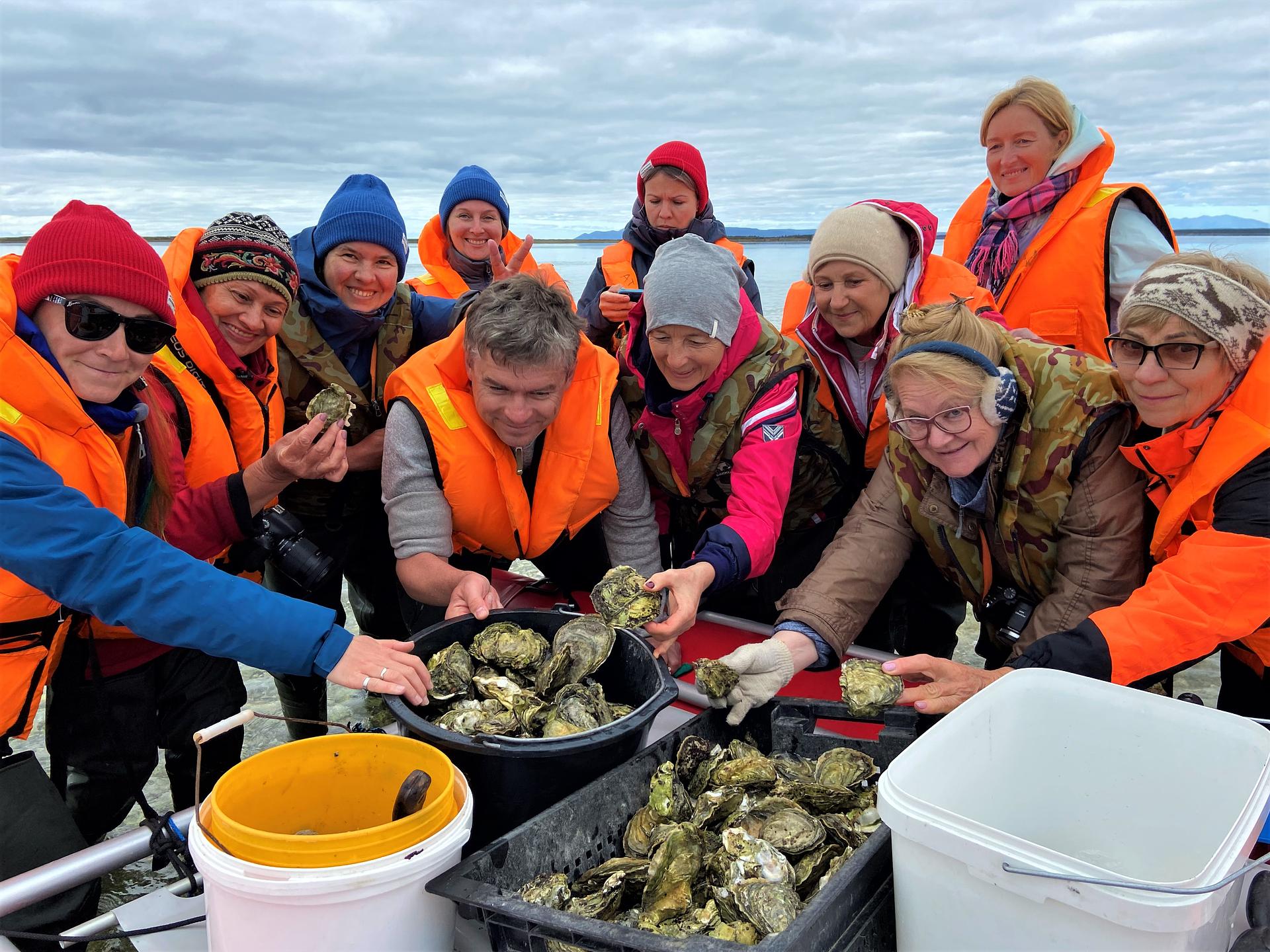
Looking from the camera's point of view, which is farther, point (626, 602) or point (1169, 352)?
point (626, 602)

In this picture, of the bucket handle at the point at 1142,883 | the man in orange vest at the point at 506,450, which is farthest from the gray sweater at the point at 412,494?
the bucket handle at the point at 1142,883

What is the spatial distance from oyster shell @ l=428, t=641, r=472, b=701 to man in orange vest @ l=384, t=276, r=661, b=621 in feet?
0.90

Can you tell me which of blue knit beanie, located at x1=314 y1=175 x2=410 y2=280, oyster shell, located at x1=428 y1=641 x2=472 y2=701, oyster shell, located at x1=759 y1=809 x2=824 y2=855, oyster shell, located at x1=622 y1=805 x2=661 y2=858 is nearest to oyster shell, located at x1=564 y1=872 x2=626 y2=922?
oyster shell, located at x1=622 y1=805 x2=661 y2=858

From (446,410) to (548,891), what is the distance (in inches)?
59.3

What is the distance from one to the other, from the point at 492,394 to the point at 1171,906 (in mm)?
2001

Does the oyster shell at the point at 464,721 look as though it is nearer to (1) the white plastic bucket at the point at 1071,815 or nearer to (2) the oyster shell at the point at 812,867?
(2) the oyster shell at the point at 812,867

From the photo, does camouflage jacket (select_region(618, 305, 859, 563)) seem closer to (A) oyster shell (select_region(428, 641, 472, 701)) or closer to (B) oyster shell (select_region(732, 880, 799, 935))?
(A) oyster shell (select_region(428, 641, 472, 701))

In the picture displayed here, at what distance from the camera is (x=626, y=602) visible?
2.25 m

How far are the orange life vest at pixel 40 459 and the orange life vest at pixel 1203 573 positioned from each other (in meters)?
2.42

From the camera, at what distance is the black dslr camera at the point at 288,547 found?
2705 mm

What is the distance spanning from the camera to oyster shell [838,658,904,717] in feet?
6.58

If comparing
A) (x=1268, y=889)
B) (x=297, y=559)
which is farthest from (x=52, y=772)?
(x=1268, y=889)

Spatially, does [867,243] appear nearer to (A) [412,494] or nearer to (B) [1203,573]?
(B) [1203,573]

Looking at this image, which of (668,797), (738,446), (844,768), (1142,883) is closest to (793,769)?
(844,768)
